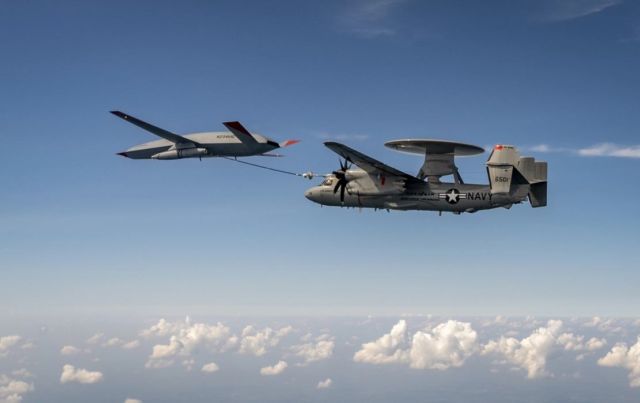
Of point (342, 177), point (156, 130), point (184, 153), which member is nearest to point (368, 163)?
point (342, 177)

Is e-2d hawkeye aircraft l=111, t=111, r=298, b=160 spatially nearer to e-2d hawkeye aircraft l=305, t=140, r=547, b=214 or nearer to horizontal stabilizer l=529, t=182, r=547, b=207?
e-2d hawkeye aircraft l=305, t=140, r=547, b=214

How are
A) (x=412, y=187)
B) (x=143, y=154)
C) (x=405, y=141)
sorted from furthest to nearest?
(x=143, y=154) < (x=412, y=187) < (x=405, y=141)

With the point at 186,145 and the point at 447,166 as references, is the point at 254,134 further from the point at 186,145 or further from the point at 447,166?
the point at 447,166

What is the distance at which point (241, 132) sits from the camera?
52969 millimetres

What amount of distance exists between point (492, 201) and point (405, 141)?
9.55 m

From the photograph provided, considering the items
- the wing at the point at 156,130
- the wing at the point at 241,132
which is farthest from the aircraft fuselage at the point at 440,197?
the wing at the point at 156,130

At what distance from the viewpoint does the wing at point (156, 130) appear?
52825 millimetres

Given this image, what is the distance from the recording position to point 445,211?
2119 inches

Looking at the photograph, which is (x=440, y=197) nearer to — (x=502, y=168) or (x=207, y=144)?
(x=502, y=168)

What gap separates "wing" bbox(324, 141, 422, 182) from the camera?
52.0m

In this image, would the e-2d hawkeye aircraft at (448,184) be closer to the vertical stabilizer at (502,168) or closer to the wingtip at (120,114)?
the vertical stabilizer at (502,168)

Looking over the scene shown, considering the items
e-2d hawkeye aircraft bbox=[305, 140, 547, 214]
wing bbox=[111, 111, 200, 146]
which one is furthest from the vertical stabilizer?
wing bbox=[111, 111, 200, 146]

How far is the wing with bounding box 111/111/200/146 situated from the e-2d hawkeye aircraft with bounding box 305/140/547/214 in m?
14.3

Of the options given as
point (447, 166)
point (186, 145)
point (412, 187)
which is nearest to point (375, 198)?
point (412, 187)
